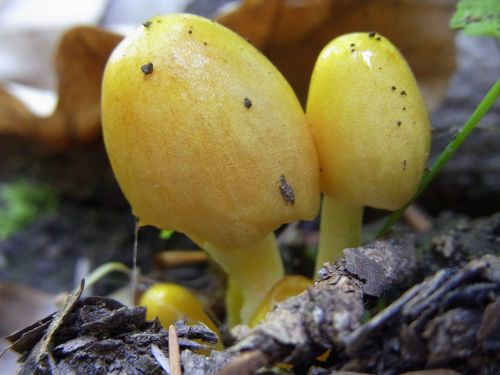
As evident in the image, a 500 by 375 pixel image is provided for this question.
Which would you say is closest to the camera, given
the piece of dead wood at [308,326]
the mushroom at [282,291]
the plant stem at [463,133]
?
the piece of dead wood at [308,326]

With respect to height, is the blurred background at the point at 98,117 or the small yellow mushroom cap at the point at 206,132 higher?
the blurred background at the point at 98,117

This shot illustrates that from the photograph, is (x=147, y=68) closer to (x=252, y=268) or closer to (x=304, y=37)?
(x=252, y=268)

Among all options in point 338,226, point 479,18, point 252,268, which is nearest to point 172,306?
point 252,268

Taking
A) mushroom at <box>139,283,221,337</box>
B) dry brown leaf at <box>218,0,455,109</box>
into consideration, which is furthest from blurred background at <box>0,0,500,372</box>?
mushroom at <box>139,283,221,337</box>

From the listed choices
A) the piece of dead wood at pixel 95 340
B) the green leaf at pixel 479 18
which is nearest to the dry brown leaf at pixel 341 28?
the green leaf at pixel 479 18

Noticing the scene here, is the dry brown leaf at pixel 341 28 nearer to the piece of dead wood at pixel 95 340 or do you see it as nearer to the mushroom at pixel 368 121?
the mushroom at pixel 368 121

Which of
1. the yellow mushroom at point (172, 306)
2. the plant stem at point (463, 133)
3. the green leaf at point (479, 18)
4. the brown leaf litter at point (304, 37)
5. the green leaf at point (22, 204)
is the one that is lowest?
the yellow mushroom at point (172, 306)

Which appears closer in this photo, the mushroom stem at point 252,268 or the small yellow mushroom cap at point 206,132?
the small yellow mushroom cap at point 206,132
